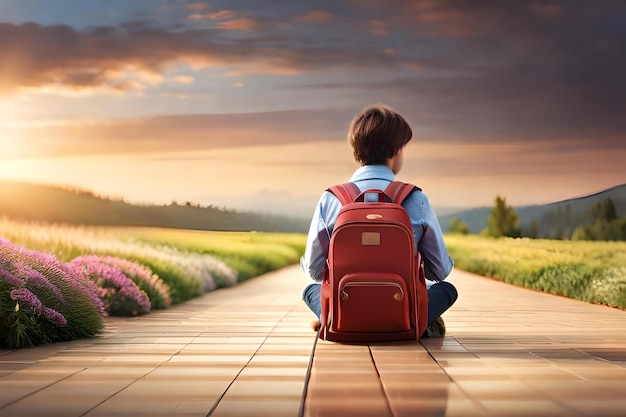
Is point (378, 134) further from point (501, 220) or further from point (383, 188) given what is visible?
point (501, 220)

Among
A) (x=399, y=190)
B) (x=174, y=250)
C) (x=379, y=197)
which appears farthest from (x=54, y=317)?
(x=174, y=250)

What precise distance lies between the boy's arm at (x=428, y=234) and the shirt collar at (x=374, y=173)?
0.68ft

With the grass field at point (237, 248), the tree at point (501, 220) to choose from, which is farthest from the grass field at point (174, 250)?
the tree at point (501, 220)

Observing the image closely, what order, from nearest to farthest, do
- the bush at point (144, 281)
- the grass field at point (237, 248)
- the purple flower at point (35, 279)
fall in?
the purple flower at point (35, 279) → the bush at point (144, 281) → the grass field at point (237, 248)

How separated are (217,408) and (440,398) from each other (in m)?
0.80

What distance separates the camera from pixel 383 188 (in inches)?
180

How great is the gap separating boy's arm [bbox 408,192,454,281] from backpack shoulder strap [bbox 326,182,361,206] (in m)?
0.30

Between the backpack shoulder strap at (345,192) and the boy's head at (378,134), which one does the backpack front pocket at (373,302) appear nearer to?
the backpack shoulder strap at (345,192)

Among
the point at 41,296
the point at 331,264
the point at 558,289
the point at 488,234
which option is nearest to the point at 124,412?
the point at 331,264

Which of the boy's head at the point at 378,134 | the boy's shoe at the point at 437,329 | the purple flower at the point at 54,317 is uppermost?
the boy's head at the point at 378,134

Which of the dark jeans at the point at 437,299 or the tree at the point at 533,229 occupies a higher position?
the tree at the point at 533,229

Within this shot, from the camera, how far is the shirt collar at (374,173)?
4.60 m

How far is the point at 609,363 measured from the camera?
3.94 meters

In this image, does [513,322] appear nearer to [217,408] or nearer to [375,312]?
[375,312]
